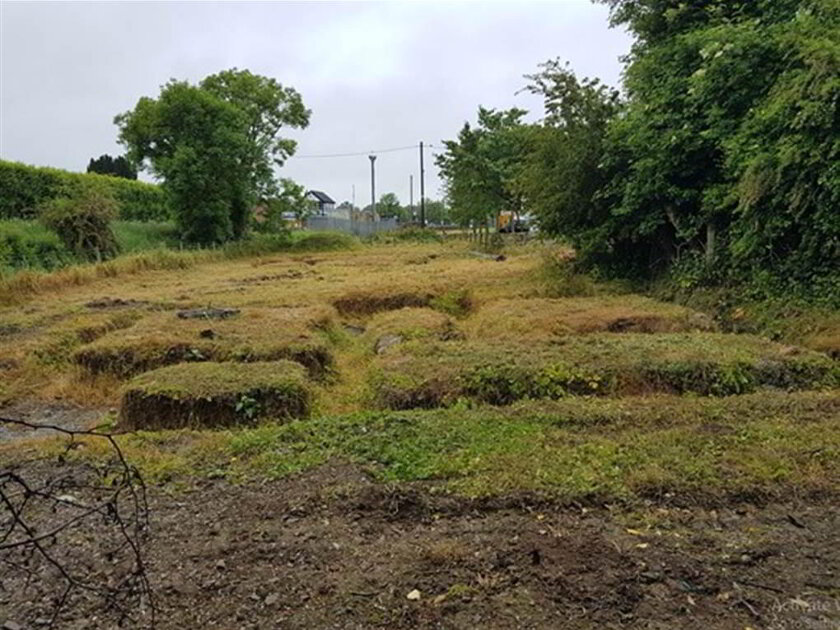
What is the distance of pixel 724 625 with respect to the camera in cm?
192

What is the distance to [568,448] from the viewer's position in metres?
3.38

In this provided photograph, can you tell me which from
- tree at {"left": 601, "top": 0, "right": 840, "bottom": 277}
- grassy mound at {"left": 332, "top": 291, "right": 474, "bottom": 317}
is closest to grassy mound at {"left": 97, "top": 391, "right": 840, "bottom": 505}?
tree at {"left": 601, "top": 0, "right": 840, "bottom": 277}

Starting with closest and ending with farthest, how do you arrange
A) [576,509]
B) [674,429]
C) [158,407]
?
1. [576,509]
2. [674,429]
3. [158,407]

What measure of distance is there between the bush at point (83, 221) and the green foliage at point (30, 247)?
242 mm

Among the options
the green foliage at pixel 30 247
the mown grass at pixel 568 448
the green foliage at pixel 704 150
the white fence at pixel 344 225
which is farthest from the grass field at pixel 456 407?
the white fence at pixel 344 225

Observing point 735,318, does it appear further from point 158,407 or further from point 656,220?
point 158,407

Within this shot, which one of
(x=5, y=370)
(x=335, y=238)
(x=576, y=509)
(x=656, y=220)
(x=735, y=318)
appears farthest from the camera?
(x=335, y=238)

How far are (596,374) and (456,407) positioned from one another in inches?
51.3

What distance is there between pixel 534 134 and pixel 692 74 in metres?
2.87

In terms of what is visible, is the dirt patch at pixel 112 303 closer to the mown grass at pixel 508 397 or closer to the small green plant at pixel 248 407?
the mown grass at pixel 508 397

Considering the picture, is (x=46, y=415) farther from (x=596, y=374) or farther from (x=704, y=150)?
(x=704, y=150)

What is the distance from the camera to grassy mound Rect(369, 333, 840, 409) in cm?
460

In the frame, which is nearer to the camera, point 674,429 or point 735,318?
point 674,429

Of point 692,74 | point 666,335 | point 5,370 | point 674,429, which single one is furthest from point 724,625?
point 692,74
